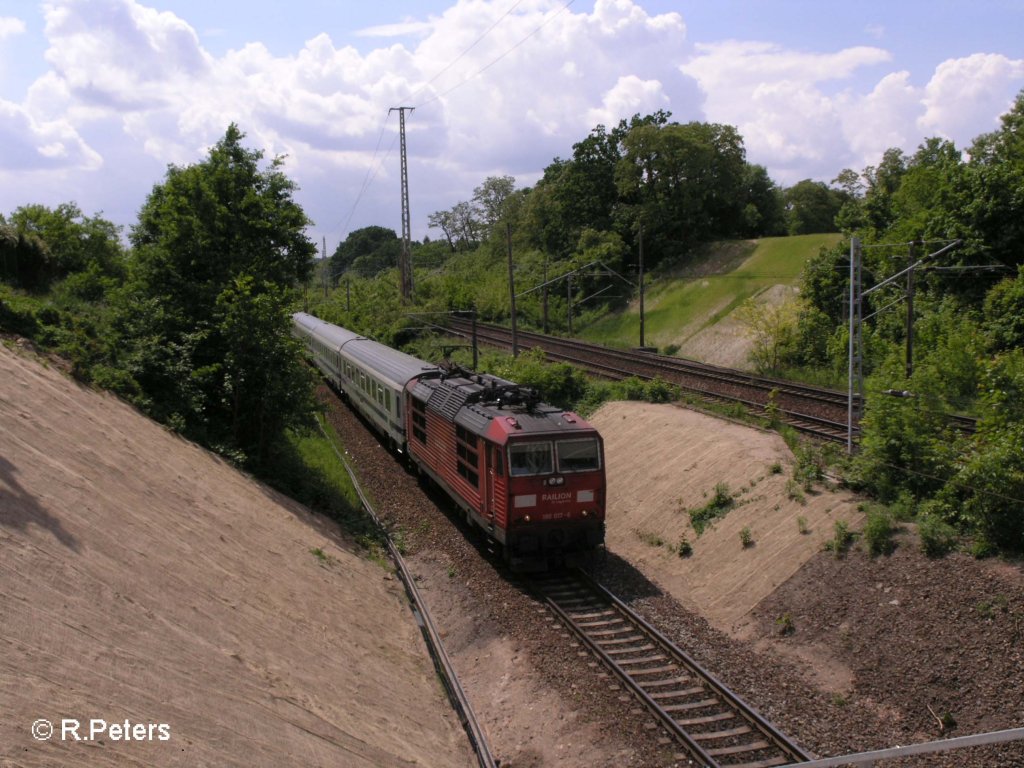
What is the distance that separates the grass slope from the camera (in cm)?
5412

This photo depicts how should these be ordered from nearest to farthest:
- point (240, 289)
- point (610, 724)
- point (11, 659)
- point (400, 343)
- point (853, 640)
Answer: point (11, 659), point (610, 724), point (853, 640), point (240, 289), point (400, 343)

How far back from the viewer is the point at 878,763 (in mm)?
9117

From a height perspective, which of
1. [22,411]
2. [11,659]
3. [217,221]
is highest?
[217,221]

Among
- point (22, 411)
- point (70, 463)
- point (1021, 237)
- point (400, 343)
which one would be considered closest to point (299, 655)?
point (70, 463)

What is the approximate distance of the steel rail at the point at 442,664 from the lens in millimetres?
10117

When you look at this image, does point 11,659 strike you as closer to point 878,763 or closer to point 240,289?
point 878,763

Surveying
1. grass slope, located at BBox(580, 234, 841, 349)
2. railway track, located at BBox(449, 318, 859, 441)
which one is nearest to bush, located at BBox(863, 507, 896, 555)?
railway track, located at BBox(449, 318, 859, 441)

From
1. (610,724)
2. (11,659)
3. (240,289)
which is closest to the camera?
(11,659)

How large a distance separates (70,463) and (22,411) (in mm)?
1770

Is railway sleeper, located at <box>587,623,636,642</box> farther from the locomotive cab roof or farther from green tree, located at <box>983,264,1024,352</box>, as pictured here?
green tree, located at <box>983,264,1024,352</box>

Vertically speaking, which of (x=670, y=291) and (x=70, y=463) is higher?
(x=670, y=291)

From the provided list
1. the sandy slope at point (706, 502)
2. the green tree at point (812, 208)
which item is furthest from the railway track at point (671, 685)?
the green tree at point (812, 208)

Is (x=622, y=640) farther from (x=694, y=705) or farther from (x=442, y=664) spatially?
(x=442, y=664)

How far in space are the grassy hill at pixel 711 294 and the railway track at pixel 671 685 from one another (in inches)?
1319
